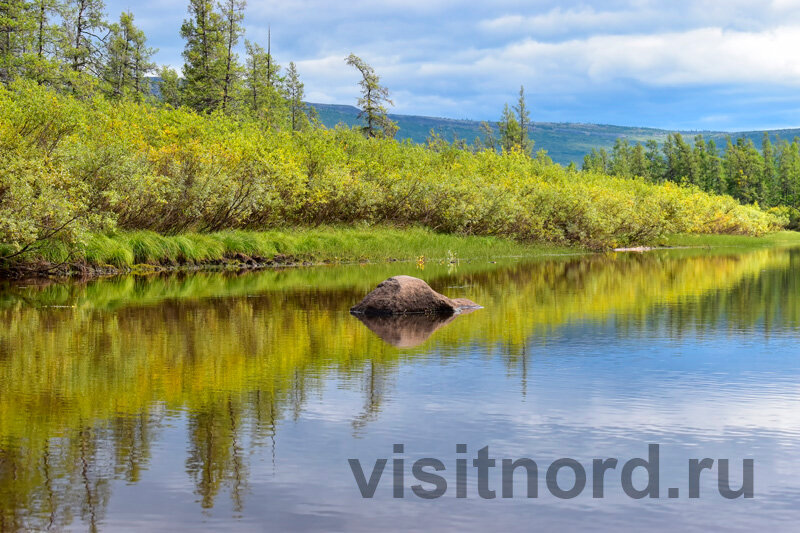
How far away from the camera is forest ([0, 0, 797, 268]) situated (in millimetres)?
31703

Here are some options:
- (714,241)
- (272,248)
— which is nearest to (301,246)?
(272,248)

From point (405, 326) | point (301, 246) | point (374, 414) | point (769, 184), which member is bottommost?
point (374, 414)

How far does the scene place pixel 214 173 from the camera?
41.6 m

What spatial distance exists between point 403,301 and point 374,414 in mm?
10317

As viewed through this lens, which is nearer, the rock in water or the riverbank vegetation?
the rock in water

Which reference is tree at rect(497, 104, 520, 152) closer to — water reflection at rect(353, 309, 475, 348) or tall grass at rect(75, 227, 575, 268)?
tall grass at rect(75, 227, 575, 268)

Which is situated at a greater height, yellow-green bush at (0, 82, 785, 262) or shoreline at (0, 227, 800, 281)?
yellow-green bush at (0, 82, 785, 262)

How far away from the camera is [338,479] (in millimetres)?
7176

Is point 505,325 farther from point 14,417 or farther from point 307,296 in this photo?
point 14,417

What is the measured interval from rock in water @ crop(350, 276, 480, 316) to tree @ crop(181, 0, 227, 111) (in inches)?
2680

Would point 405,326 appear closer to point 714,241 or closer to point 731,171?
point 714,241

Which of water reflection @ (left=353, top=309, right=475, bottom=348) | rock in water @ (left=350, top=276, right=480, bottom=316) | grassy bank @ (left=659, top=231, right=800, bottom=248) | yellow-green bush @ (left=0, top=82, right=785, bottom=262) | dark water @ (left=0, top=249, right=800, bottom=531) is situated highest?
yellow-green bush @ (left=0, top=82, right=785, bottom=262)

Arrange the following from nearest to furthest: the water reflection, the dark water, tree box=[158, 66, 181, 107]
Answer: the dark water < the water reflection < tree box=[158, 66, 181, 107]

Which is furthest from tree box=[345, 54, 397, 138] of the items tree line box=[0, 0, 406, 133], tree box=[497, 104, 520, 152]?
tree box=[497, 104, 520, 152]
